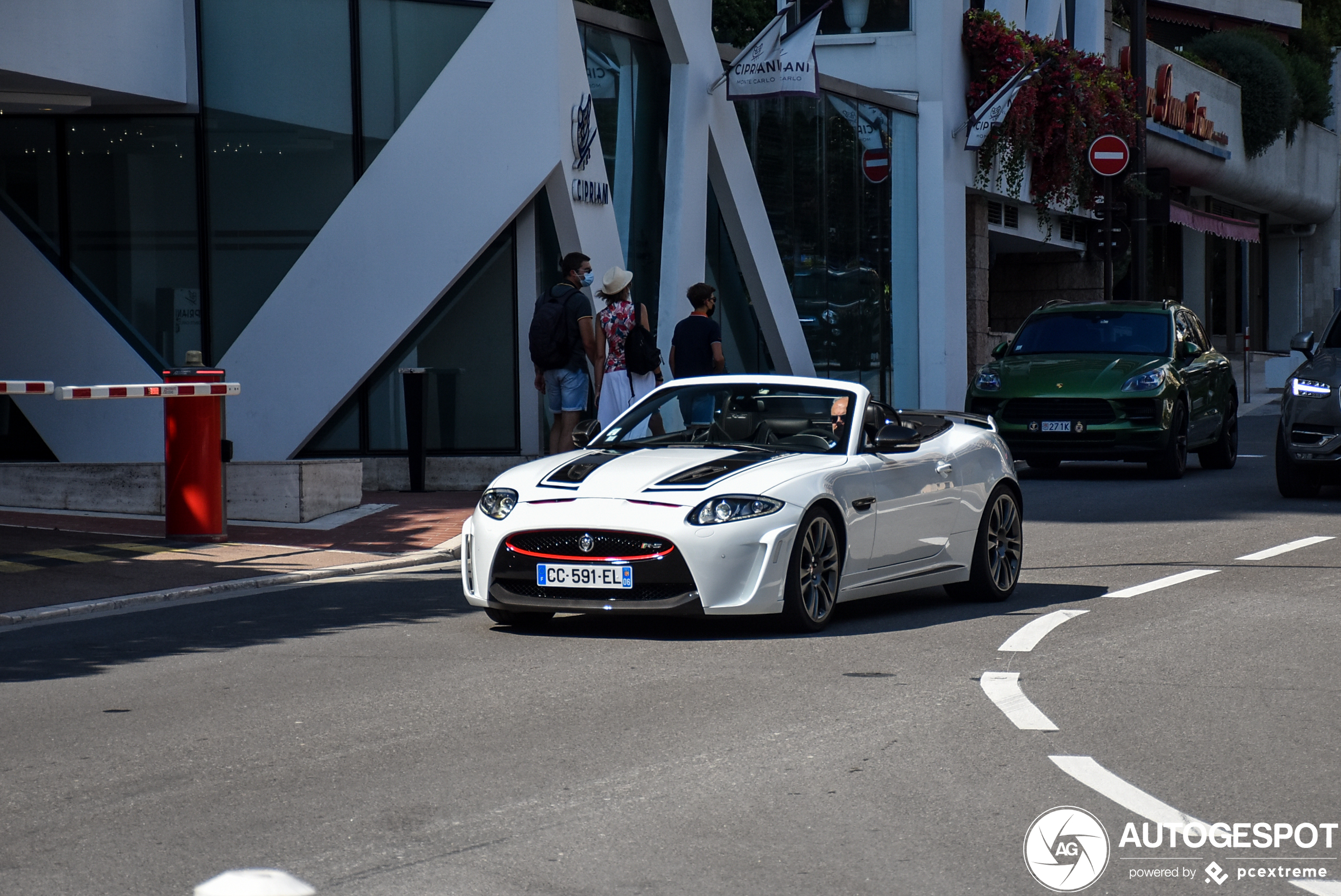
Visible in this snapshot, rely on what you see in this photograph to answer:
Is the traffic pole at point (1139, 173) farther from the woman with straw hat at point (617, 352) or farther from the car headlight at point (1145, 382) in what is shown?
the woman with straw hat at point (617, 352)

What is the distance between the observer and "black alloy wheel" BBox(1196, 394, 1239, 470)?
20109mm

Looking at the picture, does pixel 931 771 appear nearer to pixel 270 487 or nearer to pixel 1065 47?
pixel 270 487

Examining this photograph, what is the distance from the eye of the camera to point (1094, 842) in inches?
197

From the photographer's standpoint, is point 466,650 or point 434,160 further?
point 434,160

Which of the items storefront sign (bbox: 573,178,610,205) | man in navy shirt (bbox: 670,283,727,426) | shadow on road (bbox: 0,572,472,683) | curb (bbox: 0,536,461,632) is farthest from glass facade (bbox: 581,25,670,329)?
shadow on road (bbox: 0,572,472,683)

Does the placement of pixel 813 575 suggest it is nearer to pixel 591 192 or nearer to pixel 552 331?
pixel 552 331

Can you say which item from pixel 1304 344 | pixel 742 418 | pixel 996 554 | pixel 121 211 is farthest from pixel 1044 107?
pixel 742 418

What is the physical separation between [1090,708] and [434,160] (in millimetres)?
12205

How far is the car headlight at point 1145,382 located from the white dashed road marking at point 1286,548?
4.96 metres

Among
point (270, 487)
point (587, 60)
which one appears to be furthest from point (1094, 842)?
point (587, 60)

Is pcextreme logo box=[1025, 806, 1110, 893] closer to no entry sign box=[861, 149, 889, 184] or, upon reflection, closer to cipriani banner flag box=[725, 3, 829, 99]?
cipriani banner flag box=[725, 3, 829, 99]

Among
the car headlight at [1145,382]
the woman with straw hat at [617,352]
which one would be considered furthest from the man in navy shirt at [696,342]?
the car headlight at [1145,382]

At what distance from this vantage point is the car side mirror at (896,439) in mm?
9531

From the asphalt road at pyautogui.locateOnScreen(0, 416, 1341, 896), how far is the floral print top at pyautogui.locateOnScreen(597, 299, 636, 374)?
19.8ft
